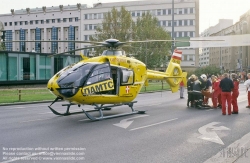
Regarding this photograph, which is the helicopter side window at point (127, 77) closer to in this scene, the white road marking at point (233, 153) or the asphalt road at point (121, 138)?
the asphalt road at point (121, 138)

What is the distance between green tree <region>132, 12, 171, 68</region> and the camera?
53.5 m

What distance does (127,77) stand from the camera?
1327 centimetres

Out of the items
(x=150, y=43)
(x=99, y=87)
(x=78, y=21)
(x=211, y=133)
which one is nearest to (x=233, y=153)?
(x=211, y=133)

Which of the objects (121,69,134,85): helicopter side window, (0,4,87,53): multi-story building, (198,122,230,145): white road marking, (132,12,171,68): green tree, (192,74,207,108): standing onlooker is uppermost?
(0,4,87,53): multi-story building

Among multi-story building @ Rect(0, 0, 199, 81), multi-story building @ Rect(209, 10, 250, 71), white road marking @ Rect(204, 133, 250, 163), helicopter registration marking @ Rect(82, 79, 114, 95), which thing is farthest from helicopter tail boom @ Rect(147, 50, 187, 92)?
multi-story building @ Rect(209, 10, 250, 71)

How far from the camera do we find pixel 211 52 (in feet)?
438

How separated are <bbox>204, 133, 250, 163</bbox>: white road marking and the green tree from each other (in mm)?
44604

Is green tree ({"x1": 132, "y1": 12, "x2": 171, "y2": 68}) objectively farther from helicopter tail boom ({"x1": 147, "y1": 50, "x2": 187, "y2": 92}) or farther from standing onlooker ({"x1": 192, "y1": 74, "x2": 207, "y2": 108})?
standing onlooker ({"x1": 192, "y1": 74, "x2": 207, "y2": 108})

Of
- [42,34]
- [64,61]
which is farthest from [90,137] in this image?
[42,34]

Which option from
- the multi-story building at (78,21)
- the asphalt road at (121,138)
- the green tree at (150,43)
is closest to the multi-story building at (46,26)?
the multi-story building at (78,21)

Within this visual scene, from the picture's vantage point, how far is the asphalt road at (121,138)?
6836mm

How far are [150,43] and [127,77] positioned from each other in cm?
4201

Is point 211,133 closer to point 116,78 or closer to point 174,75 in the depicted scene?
point 116,78

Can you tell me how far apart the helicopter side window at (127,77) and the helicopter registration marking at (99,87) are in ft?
2.84
